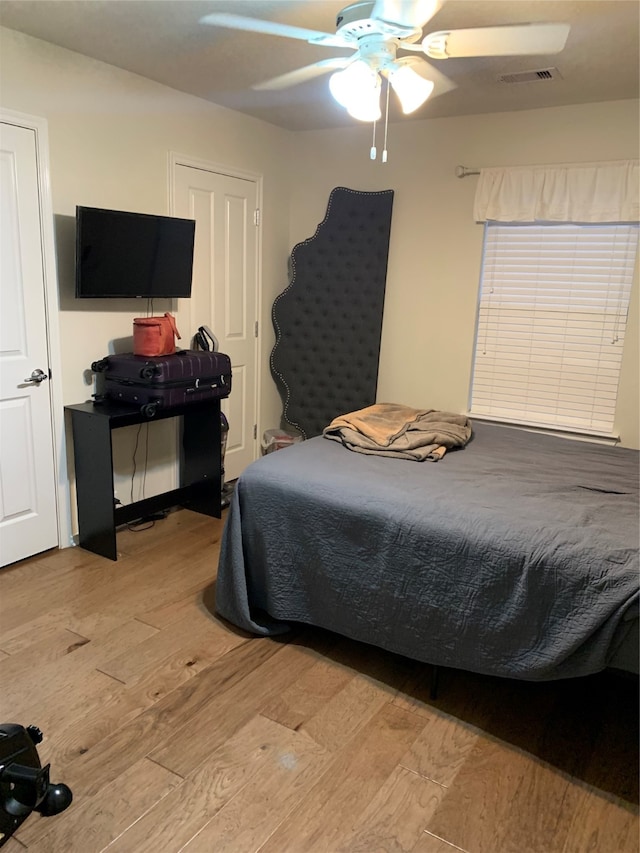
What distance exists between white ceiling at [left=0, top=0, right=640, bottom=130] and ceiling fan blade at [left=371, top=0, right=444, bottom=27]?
54 cm

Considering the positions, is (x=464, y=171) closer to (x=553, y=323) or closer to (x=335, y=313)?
(x=553, y=323)

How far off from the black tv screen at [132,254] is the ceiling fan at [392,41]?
106cm

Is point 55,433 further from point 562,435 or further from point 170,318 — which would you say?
point 562,435

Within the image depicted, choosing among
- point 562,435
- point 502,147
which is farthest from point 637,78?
point 562,435

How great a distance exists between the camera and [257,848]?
166 cm

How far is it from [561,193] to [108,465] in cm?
302

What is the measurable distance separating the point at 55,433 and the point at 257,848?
7.55ft

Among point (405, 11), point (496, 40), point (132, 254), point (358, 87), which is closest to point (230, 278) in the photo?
point (132, 254)


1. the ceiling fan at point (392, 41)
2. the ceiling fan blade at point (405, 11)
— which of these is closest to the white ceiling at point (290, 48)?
the ceiling fan at point (392, 41)

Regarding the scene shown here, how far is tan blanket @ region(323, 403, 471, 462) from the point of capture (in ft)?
9.41

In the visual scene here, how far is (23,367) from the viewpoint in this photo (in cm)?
303

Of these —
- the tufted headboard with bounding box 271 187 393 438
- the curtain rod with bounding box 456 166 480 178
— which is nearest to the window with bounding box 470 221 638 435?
the curtain rod with bounding box 456 166 480 178

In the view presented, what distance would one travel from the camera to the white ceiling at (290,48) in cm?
237

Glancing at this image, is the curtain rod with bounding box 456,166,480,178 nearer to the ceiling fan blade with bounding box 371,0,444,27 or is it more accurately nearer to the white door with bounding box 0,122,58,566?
the ceiling fan blade with bounding box 371,0,444,27
